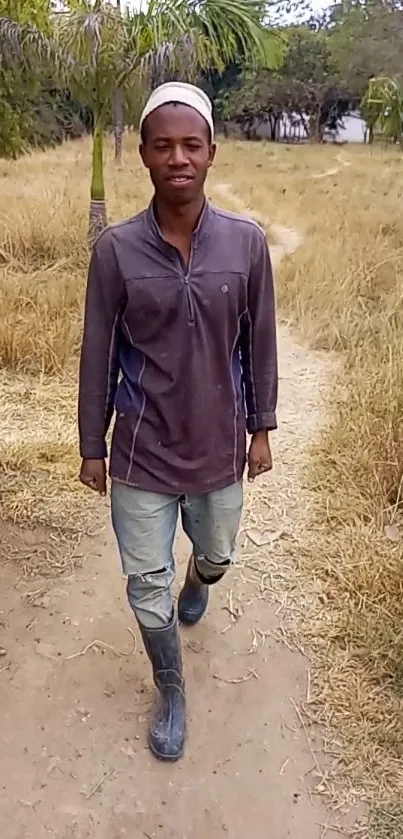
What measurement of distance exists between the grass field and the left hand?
2.16ft

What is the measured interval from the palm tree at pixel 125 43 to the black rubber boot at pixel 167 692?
5412 mm

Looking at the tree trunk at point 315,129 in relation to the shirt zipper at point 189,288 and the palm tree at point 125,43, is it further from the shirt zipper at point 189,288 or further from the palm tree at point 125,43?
the shirt zipper at point 189,288

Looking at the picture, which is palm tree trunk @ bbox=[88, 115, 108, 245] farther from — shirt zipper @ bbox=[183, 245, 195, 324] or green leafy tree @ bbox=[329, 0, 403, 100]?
green leafy tree @ bbox=[329, 0, 403, 100]

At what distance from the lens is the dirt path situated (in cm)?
178

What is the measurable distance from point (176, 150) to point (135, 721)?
1.35 metres

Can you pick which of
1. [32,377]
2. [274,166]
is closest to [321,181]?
[274,166]

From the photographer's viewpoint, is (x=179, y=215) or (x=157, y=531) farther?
(x=157, y=531)

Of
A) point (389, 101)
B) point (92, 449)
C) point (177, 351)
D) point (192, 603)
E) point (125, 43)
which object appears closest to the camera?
point (177, 351)

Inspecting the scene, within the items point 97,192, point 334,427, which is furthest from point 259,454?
point 97,192

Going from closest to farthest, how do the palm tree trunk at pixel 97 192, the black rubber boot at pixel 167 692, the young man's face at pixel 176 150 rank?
the young man's face at pixel 176 150
the black rubber boot at pixel 167 692
the palm tree trunk at pixel 97 192

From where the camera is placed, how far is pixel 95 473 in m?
1.78

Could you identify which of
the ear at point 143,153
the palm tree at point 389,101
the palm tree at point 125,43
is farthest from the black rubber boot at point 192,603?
the palm tree at point 389,101

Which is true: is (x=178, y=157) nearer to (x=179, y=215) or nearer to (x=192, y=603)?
(x=179, y=215)

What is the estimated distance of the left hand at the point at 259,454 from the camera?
6.19 feet
